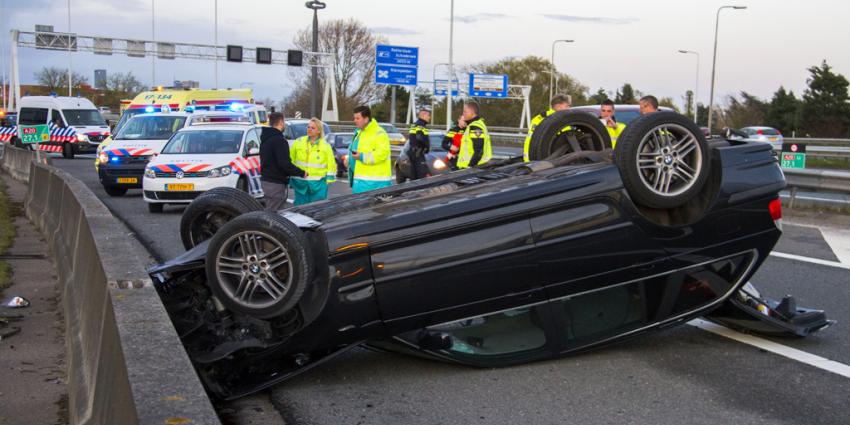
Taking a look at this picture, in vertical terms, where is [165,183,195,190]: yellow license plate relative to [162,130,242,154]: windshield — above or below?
below

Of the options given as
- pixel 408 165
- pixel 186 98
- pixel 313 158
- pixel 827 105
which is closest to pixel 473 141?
pixel 408 165

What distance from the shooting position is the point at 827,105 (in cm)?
5778

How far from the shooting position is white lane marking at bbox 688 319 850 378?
222 inches

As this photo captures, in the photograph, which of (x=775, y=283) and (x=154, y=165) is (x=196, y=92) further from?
(x=775, y=283)

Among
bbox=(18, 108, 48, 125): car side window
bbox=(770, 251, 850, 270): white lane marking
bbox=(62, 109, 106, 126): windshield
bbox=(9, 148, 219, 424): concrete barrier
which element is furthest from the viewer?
bbox=(18, 108, 48, 125): car side window

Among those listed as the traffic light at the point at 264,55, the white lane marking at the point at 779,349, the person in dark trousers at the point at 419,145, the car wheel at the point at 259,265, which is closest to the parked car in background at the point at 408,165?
the person in dark trousers at the point at 419,145

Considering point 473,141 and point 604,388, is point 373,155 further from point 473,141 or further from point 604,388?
point 604,388

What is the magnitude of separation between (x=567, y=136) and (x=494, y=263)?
2018 mm

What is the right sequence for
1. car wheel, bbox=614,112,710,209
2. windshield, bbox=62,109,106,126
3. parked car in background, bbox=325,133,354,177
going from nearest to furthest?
car wheel, bbox=614,112,710,209
parked car in background, bbox=325,133,354,177
windshield, bbox=62,109,106,126

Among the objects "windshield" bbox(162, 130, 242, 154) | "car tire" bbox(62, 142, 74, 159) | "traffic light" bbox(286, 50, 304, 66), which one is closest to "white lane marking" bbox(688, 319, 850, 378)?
"windshield" bbox(162, 130, 242, 154)

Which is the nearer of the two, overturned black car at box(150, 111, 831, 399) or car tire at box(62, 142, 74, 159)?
overturned black car at box(150, 111, 831, 399)

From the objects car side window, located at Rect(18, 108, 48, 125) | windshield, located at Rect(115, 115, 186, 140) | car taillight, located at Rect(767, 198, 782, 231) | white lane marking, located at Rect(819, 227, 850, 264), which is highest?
car taillight, located at Rect(767, 198, 782, 231)

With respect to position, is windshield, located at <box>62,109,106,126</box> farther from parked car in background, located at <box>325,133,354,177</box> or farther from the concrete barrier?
the concrete barrier

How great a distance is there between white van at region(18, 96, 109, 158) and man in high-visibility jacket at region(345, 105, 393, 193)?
27569 millimetres
